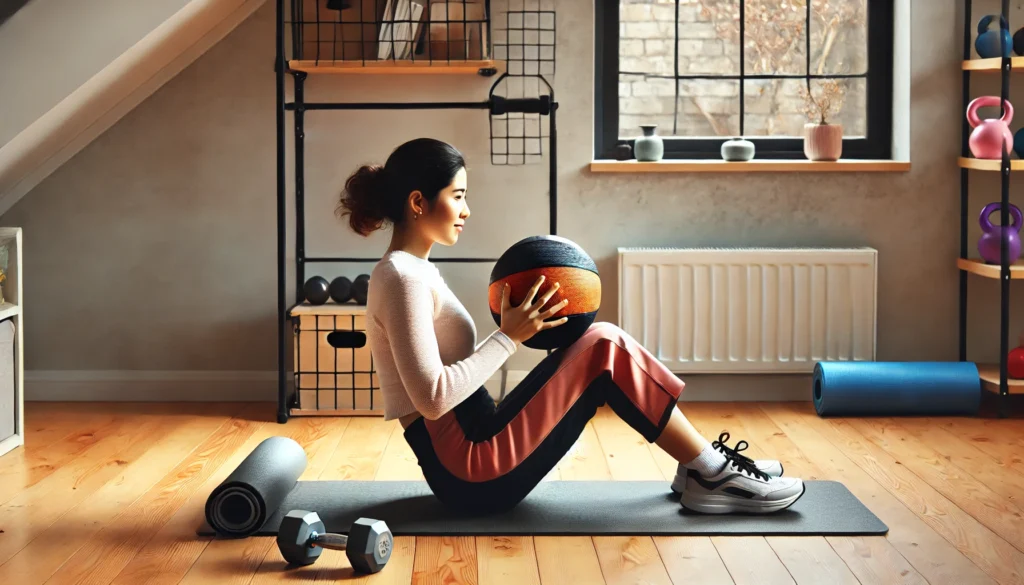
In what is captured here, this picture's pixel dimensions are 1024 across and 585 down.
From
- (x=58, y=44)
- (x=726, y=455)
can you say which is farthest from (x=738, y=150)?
(x=58, y=44)

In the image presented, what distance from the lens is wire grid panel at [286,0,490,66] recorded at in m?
3.76

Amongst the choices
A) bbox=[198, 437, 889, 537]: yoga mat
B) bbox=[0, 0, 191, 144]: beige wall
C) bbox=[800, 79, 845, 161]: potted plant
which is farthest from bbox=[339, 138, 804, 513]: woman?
bbox=[800, 79, 845, 161]: potted plant

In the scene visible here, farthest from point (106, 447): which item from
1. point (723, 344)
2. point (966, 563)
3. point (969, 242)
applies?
point (969, 242)

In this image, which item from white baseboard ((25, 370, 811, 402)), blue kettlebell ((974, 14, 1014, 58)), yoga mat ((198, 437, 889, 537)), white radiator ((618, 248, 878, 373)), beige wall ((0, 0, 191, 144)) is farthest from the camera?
white baseboard ((25, 370, 811, 402))

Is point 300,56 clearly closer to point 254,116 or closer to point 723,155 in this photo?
point 254,116

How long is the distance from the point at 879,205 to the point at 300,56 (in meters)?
2.18

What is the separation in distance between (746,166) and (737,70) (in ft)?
1.39

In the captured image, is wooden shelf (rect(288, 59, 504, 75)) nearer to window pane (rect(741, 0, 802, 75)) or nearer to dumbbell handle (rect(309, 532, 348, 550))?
window pane (rect(741, 0, 802, 75))

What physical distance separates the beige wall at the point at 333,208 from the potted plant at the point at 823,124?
4.6 inches

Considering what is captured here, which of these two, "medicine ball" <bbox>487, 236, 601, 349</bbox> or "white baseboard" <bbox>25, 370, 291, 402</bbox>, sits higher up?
"medicine ball" <bbox>487, 236, 601, 349</bbox>

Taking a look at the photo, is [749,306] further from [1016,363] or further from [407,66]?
[407,66]

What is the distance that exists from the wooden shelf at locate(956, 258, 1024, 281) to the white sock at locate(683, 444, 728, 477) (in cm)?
174

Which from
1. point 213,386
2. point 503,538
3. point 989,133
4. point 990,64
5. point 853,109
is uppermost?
point 990,64

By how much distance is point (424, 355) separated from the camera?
229 centimetres
